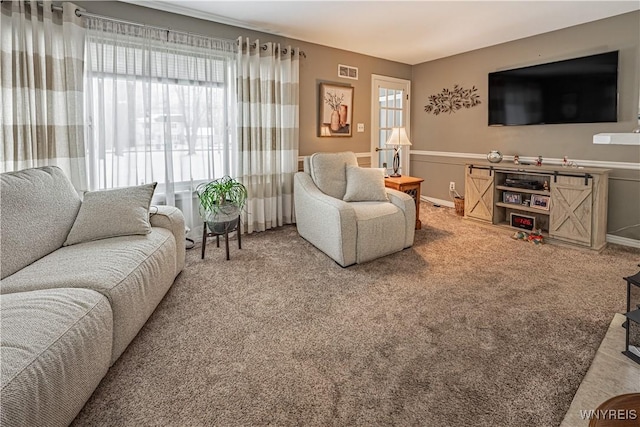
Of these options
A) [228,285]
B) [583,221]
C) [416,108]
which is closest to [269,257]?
[228,285]

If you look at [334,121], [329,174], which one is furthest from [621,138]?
[334,121]

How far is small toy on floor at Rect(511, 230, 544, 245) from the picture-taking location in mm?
3684

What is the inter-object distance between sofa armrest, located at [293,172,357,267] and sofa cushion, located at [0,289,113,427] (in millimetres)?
1808

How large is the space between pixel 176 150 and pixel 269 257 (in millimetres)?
1452

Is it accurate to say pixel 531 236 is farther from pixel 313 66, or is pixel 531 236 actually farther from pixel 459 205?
pixel 313 66

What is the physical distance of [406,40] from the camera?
4.32m

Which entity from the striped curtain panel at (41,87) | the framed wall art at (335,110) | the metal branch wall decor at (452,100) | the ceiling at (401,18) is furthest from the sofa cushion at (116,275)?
the metal branch wall decor at (452,100)

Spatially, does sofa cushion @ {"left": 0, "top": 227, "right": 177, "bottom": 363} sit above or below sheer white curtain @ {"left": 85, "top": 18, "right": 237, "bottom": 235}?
below

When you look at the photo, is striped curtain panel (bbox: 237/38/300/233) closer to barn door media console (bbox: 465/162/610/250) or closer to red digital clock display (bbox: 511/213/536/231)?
barn door media console (bbox: 465/162/610/250)

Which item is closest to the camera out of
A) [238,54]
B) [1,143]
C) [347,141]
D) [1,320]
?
[1,320]

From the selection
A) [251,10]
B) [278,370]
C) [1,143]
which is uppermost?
[251,10]

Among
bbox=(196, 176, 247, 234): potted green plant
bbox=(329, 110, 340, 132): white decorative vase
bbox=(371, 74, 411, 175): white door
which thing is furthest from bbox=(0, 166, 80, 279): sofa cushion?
bbox=(371, 74, 411, 175): white door

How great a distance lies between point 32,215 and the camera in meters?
1.97

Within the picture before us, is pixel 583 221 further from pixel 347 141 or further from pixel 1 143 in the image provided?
pixel 1 143
